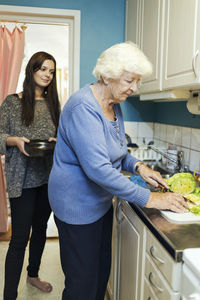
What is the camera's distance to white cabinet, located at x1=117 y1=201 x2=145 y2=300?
1205 mm

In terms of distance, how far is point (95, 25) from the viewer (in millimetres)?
2404

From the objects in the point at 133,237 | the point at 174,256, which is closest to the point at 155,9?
the point at 133,237

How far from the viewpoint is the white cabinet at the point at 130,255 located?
121 centimetres

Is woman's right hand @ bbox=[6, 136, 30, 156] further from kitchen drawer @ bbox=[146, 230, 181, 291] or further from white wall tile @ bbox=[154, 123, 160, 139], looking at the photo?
white wall tile @ bbox=[154, 123, 160, 139]

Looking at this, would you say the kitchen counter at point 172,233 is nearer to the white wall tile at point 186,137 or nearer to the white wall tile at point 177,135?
the white wall tile at point 186,137

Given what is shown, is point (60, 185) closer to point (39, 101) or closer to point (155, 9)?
point (39, 101)

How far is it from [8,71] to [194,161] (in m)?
1.74

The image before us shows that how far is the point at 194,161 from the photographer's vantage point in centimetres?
180

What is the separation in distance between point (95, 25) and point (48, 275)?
Answer: 2004mm

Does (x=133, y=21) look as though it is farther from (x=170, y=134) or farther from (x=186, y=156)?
(x=186, y=156)

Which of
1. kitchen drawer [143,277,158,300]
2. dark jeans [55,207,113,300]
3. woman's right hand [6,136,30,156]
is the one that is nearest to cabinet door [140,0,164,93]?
woman's right hand [6,136,30,156]

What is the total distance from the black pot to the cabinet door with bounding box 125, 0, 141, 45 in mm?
1057

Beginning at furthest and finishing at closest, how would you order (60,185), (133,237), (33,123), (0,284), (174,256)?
(0,284), (33,123), (133,237), (60,185), (174,256)

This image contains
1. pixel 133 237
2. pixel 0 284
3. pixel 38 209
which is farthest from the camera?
pixel 0 284
